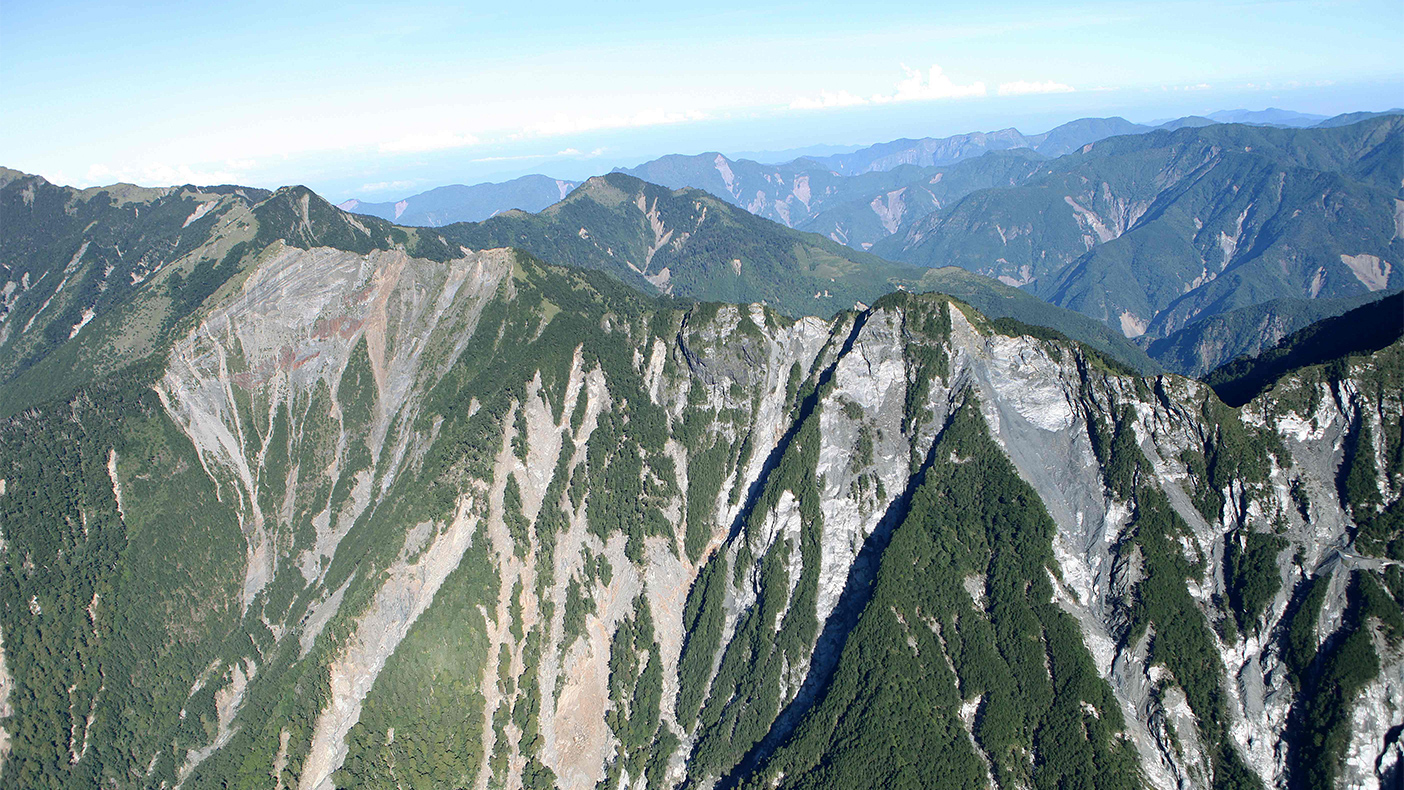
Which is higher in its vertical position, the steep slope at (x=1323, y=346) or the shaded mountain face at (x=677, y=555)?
the steep slope at (x=1323, y=346)

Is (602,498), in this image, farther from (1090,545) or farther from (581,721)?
(1090,545)

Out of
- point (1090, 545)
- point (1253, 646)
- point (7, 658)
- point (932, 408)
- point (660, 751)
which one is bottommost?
point (660, 751)

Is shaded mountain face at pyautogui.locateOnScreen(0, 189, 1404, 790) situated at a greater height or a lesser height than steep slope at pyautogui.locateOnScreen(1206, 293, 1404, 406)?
lesser

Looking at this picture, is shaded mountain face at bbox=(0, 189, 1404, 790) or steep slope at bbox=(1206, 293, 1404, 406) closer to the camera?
shaded mountain face at bbox=(0, 189, 1404, 790)

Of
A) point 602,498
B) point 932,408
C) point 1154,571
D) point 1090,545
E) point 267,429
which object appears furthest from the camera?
point 267,429

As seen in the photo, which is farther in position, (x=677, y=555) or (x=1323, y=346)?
(x=677, y=555)

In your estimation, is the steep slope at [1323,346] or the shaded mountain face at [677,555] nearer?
the shaded mountain face at [677,555]

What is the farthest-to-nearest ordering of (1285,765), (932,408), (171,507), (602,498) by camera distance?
(171,507), (602,498), (932,408), (1285,765)

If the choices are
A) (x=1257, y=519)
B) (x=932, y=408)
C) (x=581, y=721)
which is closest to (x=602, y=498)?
(x=581, y=721)
